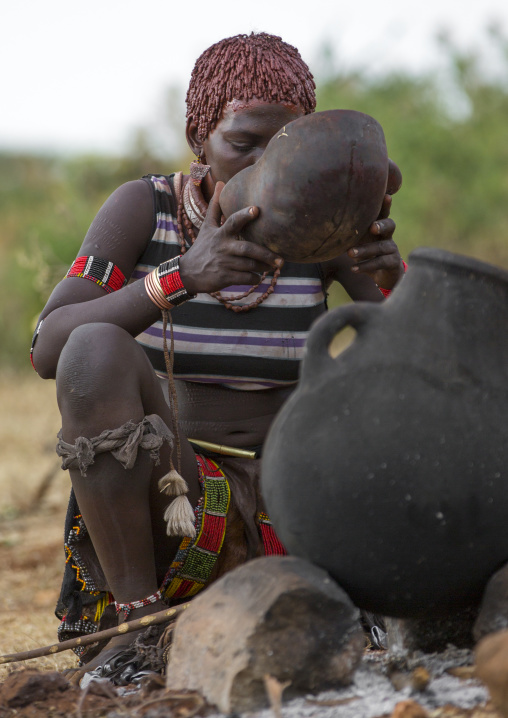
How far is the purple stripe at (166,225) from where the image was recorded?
8.23 ft

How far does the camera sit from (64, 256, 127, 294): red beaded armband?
2.32 metres

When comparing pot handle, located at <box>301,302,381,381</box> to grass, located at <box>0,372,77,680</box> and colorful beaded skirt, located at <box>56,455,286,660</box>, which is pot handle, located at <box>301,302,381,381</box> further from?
grass, located at <box>0,372,77,680</box>

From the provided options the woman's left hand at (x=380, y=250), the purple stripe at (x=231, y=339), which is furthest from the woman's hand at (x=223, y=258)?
the purple stripe at (x=231, y=339)

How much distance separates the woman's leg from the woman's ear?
0.66 meters

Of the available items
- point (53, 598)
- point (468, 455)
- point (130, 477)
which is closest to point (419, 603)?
point (468, 455)

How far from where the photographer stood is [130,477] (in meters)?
2.13

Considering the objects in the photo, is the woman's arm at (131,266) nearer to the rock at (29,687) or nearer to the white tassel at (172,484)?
the white tassel at (172,484)

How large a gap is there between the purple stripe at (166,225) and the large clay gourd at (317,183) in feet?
1.97

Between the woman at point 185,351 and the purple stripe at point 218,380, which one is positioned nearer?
the woman at point 185,351

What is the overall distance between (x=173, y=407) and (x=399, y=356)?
84 centimetres

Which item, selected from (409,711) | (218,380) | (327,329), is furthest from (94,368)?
(409,711)

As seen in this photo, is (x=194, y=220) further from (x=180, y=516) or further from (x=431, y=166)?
(x=431, y=166)

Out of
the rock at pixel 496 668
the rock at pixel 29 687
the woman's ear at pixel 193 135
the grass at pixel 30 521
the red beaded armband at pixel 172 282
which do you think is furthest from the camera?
the grass at pixel 30 521

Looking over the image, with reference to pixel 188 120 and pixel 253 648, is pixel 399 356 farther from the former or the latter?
pixel 188 120
